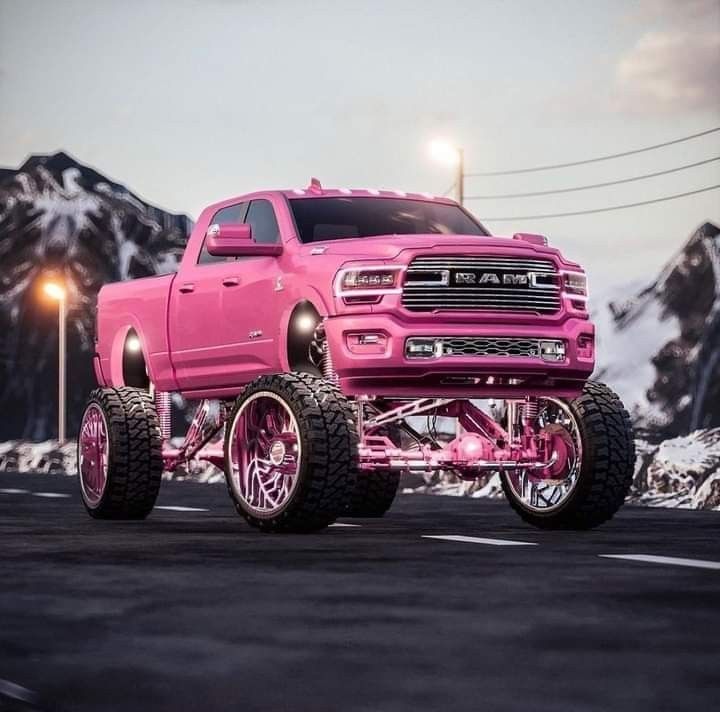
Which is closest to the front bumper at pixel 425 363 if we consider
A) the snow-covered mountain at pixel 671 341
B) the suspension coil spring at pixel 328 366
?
the suspension coil spring at pixel 328 366

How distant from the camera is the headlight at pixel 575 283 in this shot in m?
13.8

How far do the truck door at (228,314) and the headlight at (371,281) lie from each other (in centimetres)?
90

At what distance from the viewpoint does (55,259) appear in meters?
127

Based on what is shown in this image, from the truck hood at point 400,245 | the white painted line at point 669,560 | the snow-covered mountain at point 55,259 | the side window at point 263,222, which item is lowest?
the white painted line at point 669,560

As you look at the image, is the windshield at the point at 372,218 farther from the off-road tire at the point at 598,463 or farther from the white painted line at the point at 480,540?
the white painted line at the point at 480,540

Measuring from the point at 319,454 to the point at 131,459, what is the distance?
306 cm

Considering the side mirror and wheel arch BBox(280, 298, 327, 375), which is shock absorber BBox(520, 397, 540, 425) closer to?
wheel arch BBox(280, 298, 327, 375)

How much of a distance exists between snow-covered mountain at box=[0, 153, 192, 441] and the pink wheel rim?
3870 inches

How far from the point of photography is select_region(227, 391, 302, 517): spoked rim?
13.4 meters

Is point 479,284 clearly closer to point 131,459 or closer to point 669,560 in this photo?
point 669,560

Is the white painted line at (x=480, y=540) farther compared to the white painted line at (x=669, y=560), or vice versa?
the white painted line at (x=480, y=540)

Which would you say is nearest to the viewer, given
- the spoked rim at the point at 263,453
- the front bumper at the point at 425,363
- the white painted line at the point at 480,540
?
the white painted line at the point at 480,540

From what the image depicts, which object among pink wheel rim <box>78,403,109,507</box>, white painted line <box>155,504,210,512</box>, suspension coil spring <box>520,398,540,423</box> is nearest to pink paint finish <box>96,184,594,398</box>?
suspension coil spring <box>520,398,540,423</box>

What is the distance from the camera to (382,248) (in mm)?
13305
